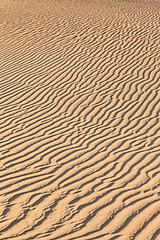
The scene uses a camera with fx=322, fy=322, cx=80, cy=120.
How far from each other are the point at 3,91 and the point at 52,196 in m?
4.32

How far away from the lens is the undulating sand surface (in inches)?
161

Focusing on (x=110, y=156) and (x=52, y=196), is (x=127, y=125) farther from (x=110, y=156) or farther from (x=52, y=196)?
(x=52, y=196)

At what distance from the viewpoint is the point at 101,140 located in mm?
5988

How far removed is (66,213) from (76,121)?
283 centimetres

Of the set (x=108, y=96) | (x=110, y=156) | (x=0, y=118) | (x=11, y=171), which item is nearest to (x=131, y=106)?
(x=108, y=96)

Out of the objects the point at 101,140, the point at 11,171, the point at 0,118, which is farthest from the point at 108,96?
the point at 11,171

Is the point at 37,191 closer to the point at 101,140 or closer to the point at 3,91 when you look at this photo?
the point at 101,140

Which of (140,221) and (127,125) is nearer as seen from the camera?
(140,221)

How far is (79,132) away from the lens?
6.28m

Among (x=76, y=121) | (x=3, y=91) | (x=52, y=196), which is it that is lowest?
(x=52, y=196)

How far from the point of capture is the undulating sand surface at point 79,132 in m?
4.10

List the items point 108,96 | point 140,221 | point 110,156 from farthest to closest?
point 108,96 < point 110,156 < point 140,221

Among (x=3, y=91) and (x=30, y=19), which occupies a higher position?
(x=30, y=19)

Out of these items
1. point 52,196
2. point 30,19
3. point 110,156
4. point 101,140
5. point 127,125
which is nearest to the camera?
point 52,196
